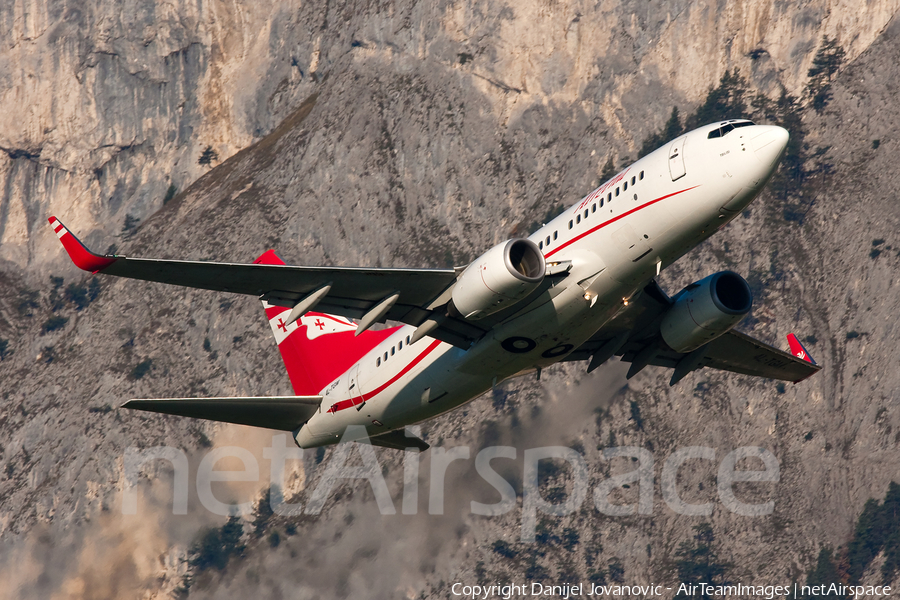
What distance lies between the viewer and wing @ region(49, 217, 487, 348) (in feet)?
108

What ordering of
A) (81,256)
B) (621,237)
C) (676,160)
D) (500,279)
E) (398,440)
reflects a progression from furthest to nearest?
1. (398,440)
2. (621,237)
3. (676,160)
4. (500,279)
5. (81,256)

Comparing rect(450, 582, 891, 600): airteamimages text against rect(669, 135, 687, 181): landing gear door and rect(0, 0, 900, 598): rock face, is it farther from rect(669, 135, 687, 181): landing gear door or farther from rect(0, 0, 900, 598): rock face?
rect(669, 135, 687, 181): landing gear door

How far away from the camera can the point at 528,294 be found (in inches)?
1323

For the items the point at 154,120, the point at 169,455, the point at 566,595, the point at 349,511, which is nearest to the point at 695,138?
the point at 349,511

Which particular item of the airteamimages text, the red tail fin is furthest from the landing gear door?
the airteamimages text

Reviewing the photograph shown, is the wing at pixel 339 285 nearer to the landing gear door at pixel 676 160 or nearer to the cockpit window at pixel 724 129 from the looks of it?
the landing gear door at pixel 676 160

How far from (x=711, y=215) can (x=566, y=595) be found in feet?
248

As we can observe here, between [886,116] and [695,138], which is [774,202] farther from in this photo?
[695,138]

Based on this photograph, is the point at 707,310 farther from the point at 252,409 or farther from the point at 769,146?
the point at 252,409

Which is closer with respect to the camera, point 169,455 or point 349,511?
point 349,511

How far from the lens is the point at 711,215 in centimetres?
3306

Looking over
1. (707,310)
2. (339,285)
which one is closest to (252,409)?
(339,285)

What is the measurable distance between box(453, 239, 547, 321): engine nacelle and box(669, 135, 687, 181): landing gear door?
5141 mm

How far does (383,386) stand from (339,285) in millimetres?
6616
